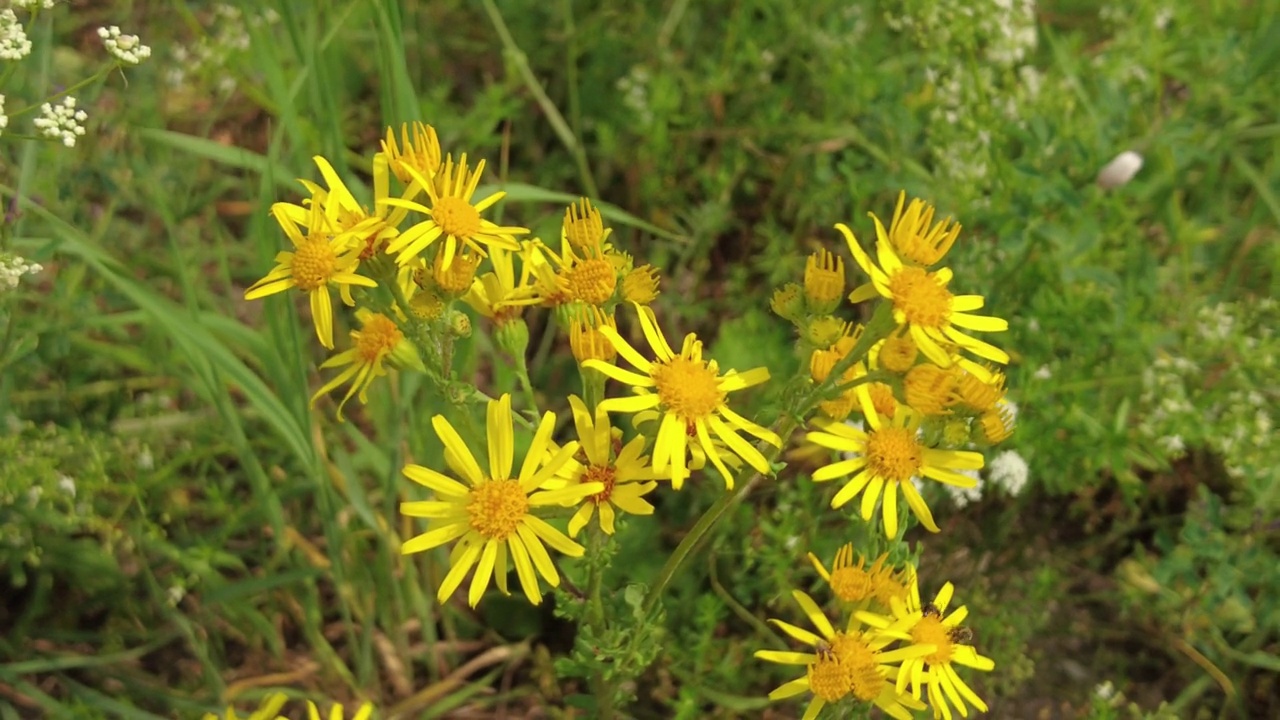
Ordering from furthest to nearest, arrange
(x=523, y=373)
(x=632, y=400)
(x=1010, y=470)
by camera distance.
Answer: (x=1010, y=470), (x=523, y=373), (x=632, y=400)

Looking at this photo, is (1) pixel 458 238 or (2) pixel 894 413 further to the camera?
(2) pixel 894 413

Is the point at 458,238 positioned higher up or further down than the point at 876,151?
higher up

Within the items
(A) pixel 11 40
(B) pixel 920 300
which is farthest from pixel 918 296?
(A) pixel 11 40

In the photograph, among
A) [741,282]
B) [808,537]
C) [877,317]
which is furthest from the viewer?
[741,282]

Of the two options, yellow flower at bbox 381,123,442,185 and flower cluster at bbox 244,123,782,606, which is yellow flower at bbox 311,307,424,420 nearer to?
flower cluster at bbox 244,123,782,606

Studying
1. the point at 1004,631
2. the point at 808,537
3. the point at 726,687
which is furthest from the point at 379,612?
the point at 1004,631

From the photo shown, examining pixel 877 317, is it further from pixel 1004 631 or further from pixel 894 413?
pixel 1004 631

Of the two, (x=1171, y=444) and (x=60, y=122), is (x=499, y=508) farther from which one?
(x=1171, y=444)
